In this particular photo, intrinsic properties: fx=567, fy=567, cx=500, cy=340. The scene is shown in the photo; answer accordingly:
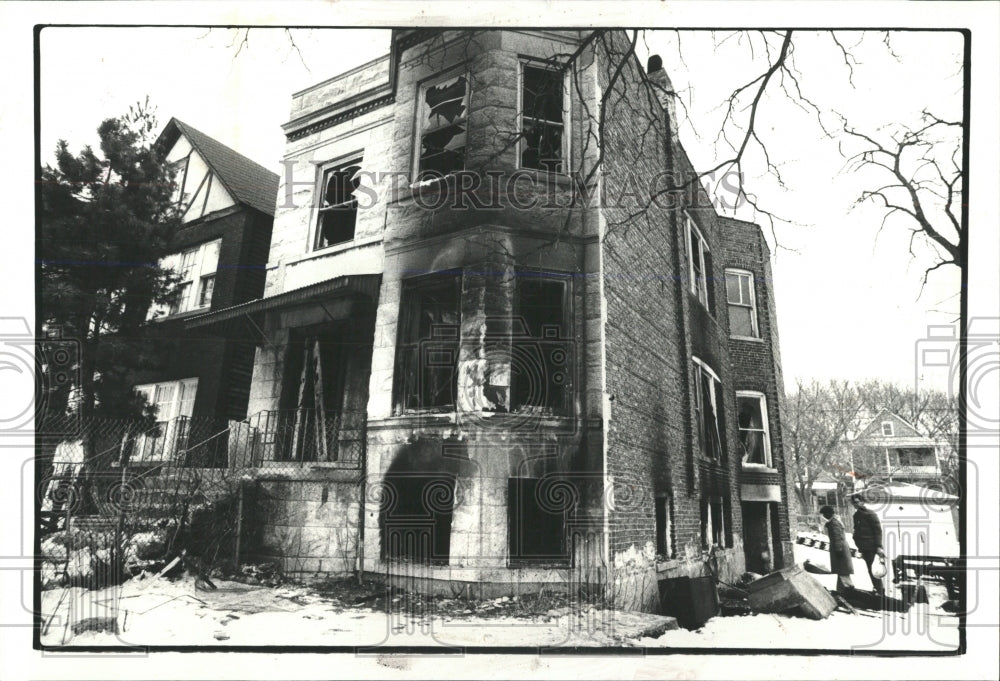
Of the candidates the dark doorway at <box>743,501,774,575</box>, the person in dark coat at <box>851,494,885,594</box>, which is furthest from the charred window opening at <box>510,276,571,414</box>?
the person in dark coat at <box>851,494,885,594</box>

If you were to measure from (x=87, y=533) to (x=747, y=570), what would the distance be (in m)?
5.64

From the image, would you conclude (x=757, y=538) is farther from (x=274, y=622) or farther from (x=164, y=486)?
(x=164, y=486)

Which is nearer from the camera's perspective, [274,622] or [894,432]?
[274,622]

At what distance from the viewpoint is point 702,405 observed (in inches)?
217

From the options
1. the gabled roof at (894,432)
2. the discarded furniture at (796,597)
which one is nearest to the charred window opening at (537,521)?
the discarded furniture at (796,597)

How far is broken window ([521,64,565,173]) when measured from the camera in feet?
16.5

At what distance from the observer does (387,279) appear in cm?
Answer: 500

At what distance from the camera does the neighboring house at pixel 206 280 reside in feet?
16.1

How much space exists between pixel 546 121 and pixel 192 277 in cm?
353

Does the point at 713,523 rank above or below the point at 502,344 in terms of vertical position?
below

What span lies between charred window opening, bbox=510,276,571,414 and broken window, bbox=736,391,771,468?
1.90 meters

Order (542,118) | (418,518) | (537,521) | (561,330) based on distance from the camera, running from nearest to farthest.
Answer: (537,521) → (418,518) → (561,330) → (542,118)

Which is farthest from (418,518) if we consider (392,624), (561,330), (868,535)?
(868,535)

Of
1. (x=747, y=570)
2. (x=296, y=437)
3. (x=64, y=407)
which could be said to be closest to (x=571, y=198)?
(x=296, y=437)
